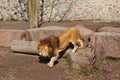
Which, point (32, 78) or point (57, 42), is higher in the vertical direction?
point (57, 42)

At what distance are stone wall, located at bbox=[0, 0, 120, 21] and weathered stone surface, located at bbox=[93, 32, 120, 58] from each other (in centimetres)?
524

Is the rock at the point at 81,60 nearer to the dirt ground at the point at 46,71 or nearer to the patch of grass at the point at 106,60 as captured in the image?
the dirt ground at the point at 46,71

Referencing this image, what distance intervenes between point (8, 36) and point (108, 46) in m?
3.17

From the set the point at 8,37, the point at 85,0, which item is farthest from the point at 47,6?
the point at 8,37

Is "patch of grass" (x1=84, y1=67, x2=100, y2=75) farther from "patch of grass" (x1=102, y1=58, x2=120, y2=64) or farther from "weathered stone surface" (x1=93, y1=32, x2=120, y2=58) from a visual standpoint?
"weathered stone surface" (x1=93, y1=32, x2=120, y2=58)

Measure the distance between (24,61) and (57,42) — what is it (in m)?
1.14

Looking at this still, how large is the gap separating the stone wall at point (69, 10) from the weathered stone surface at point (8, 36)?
429 cm

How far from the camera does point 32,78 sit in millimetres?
7762

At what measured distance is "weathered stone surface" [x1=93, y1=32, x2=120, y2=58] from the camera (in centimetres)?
925

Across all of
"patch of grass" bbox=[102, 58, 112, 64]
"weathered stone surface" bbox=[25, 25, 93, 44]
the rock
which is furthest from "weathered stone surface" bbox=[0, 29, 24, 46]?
"patch of grass" bbox=[102, 58, 112, 64]

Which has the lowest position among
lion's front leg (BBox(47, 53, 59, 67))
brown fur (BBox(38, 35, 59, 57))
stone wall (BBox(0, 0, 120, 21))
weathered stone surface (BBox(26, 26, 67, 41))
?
stone wall (BBox(0, 0, 120, 21))

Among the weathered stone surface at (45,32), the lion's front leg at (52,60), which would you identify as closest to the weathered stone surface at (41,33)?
the weathered stone surface at (45,32)

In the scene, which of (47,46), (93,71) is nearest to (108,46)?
(93,71)

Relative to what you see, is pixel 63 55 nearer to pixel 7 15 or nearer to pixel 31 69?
pixel 31 69
